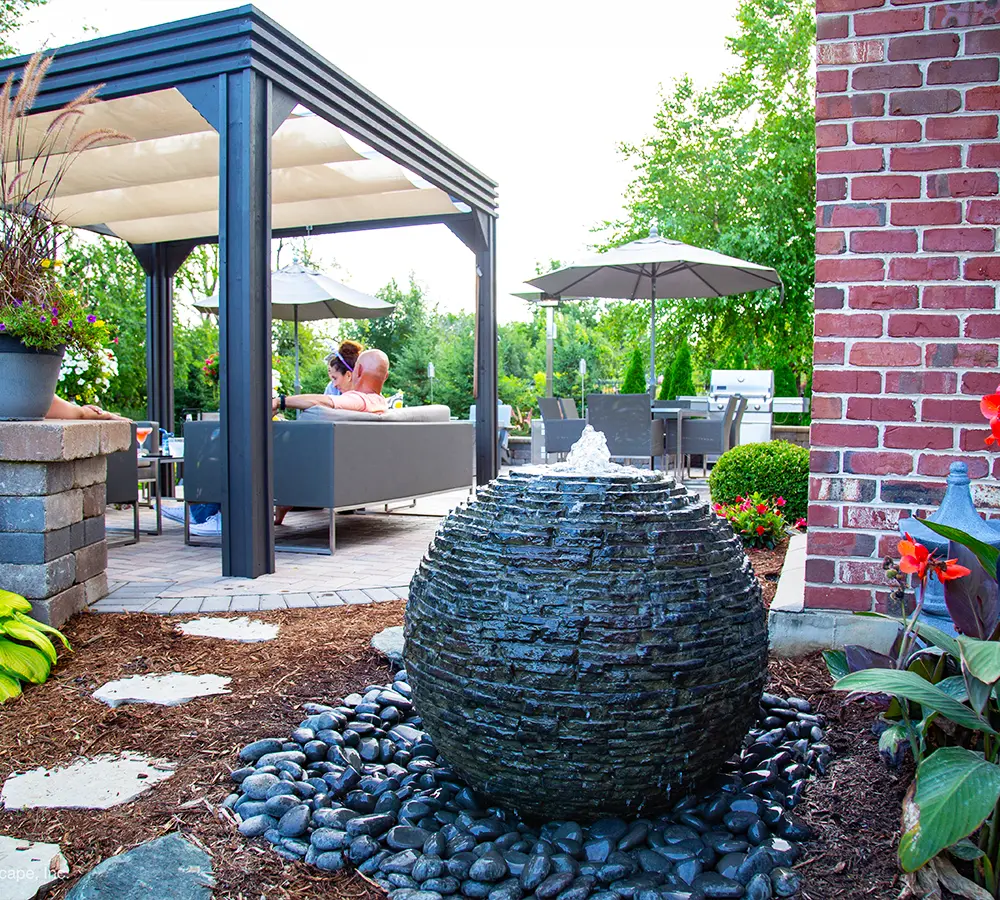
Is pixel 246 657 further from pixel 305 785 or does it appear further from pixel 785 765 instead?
pixel 785 765

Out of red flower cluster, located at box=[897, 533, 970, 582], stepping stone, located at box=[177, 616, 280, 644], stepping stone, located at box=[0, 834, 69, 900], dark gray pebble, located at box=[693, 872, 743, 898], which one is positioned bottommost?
stepping stone, located at box=[177, 616, 280, 644]

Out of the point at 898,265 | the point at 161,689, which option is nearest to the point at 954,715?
the point at 898,265

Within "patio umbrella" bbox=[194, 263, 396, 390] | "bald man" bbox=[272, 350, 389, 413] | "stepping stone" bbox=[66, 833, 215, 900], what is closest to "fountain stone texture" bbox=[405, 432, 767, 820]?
"stepping stone" bbox=[66, 833, 215, 900]

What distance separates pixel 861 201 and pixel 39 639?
300cm

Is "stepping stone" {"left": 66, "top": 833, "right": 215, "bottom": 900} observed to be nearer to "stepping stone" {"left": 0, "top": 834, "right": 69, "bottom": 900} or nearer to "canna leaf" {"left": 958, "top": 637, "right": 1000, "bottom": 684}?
"stepping stone" {"left": 0, "top": 834, "right": 69, "bottom": 900}

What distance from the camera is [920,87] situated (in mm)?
2457

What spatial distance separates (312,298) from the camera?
838 centimetres

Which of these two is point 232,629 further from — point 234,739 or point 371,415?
point 371,415

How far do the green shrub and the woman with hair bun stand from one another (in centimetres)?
313

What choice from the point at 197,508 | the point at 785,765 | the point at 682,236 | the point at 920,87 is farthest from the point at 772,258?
the point at 785,765

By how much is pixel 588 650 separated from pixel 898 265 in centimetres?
177

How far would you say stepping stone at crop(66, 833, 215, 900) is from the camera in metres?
1.38

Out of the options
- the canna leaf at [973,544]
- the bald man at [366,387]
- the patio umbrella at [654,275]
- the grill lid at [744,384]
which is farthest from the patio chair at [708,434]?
the canna leaf at [973,544]

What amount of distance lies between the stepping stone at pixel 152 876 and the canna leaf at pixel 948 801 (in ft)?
3.78
